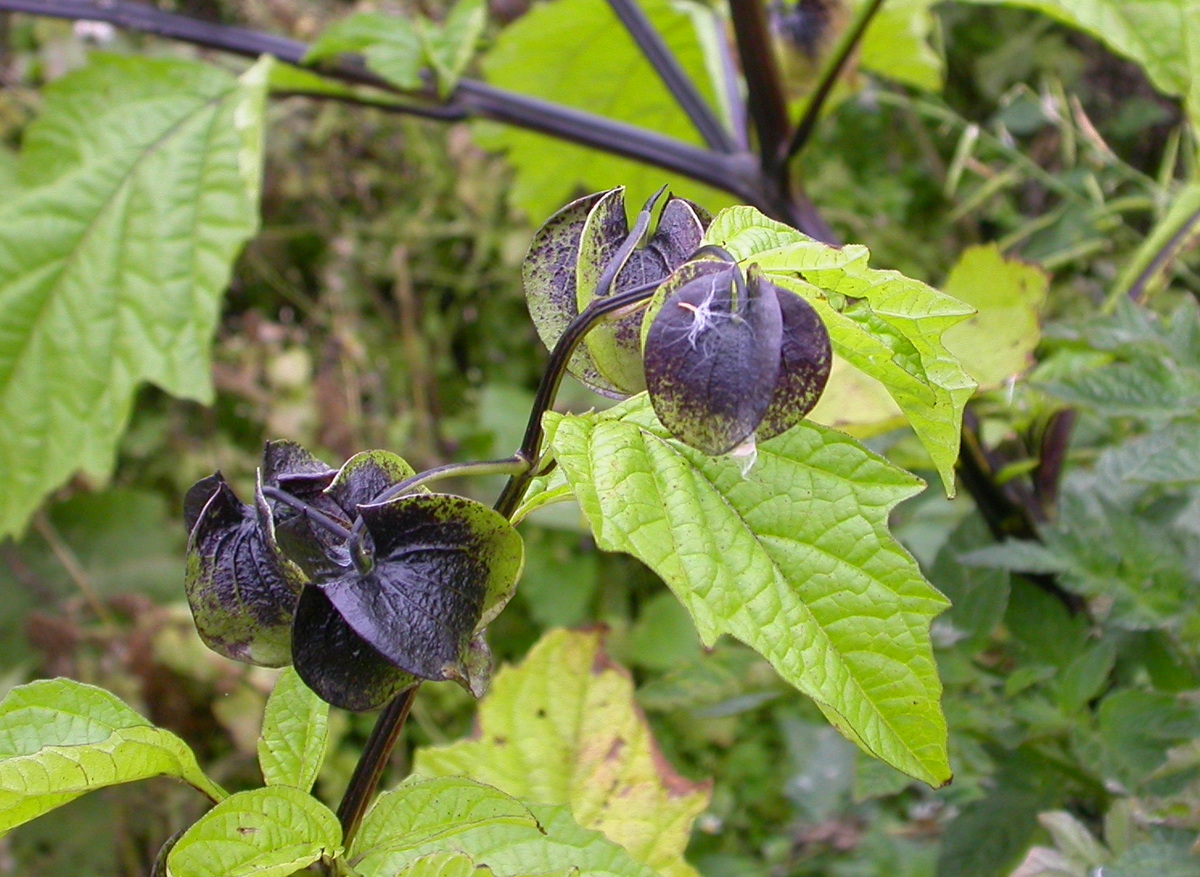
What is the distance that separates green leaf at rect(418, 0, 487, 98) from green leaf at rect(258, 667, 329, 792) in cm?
69

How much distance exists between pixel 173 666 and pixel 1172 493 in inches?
53.5

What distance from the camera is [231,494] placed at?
41cm

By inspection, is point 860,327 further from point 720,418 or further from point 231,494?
point 231,494

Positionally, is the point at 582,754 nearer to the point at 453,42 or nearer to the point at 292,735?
the point at 292,735

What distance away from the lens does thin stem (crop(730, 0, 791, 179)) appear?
2.95ft

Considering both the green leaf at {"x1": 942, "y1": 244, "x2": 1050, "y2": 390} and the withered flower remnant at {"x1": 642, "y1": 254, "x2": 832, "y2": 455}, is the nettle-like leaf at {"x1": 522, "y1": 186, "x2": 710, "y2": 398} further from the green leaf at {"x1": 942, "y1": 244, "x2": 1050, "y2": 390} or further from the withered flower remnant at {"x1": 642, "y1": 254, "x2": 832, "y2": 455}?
the green leaf at {"x1": 942, "y1": 244, "x2": 1050, "y2": 390}

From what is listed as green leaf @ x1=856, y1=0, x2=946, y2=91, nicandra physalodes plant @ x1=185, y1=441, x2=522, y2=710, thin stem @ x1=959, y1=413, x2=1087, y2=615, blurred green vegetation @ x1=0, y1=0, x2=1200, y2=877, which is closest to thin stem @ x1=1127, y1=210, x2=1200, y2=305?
blurred green vegetation @ x1=0, y1=0, x2=1200, y2=877

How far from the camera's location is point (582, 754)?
72 centimetres

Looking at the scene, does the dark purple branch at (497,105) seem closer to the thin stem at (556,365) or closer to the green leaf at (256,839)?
the thin stem at (556,365)

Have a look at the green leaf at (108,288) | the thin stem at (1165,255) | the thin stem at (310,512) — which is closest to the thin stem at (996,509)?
the thin stem at (1165,255)

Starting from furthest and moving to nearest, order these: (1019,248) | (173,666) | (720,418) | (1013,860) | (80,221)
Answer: (1019,248)
(173,666)
(80,221)
(1013,860)
(720,418)

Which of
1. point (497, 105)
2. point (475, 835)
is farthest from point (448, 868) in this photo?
point (497, 105)

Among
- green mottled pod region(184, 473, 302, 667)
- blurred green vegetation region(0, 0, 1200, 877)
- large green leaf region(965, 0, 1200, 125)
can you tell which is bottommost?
blurred green vegetation region(0, 0, 1200, 877)

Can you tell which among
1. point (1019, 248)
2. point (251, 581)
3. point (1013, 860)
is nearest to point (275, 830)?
point (251, 581)
